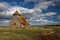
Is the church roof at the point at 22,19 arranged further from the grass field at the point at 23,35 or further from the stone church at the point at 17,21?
the grass field at the point at 23,35

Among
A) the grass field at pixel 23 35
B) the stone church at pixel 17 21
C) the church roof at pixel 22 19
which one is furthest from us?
the church roof at pixel 22 19

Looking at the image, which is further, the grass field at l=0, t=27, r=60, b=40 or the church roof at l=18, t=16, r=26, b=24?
the church roof at l=18, t=16, r=26, b=24

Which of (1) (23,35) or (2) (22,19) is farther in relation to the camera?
(2) (22,19)

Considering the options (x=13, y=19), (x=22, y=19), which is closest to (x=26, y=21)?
(x=22, y=19)

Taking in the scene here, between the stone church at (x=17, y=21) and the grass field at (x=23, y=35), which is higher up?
the stone church at (x=17, y=21)

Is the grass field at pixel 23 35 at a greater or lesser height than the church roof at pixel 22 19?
lesser

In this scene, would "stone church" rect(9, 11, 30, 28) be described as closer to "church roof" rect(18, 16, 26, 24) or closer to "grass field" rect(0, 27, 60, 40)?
"church roof" rect(18, 16, 26, 24)

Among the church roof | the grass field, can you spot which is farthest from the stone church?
the grass field

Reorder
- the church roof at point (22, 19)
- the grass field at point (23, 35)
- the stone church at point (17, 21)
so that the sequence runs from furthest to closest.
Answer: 1. the church roof at point (22, 19)
2. the stone church at point (17, 21)
3. the grass field at point (23, 35)

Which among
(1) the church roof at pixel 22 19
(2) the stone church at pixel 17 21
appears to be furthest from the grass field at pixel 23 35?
(1) the church roof at pixel 22 19

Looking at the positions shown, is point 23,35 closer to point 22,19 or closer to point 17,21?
point 17,21

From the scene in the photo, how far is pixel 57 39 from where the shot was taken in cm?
3225

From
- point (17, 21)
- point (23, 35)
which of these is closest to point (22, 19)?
point (17, 21)

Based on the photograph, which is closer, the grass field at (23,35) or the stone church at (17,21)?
the grass field at (23,35)
